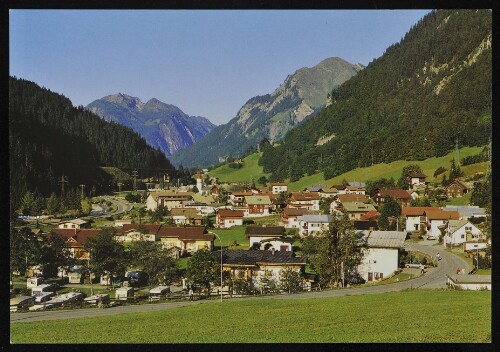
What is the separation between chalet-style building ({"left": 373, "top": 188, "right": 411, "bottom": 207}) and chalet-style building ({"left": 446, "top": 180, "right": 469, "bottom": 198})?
198 centimetres

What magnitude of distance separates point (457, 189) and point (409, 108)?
2433cm

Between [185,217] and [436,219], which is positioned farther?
[185,217]

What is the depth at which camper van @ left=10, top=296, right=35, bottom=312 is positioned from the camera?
34.4 feet

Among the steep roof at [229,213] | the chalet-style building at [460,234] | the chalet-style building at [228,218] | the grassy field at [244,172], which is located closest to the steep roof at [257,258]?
the chalet-style building at [228,218]

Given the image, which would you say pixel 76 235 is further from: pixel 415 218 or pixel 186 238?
pixel 415 218

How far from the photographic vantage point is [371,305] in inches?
348

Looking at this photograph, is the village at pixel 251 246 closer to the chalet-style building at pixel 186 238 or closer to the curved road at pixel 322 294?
the chalet-style building at pixel 186 238

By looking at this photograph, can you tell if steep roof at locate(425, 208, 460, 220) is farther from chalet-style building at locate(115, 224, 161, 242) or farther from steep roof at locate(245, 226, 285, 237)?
chalet-style building at locate(115, 224, 161, 242)

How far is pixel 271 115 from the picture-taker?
379 ft

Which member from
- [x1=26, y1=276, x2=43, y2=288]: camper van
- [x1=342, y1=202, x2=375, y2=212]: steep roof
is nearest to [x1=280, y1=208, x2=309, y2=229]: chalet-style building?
[x1=342, y1=202, x2=375, y2=212]: steep roof

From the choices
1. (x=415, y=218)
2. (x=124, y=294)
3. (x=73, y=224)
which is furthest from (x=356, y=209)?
(x=124, y=294)
